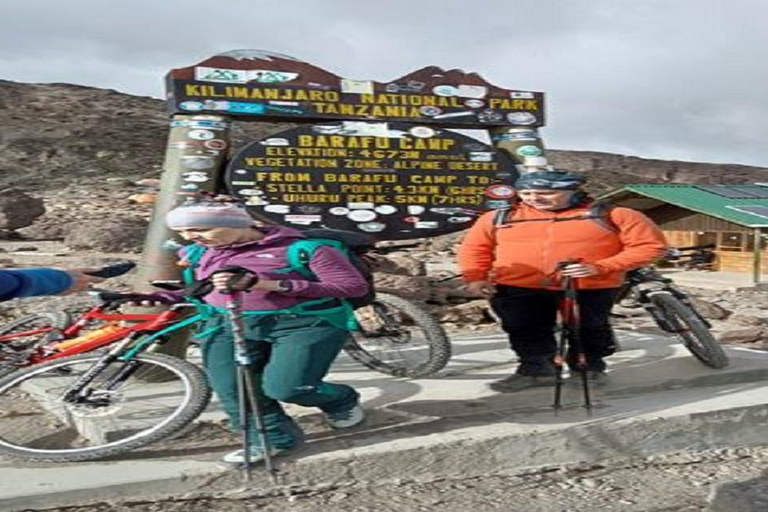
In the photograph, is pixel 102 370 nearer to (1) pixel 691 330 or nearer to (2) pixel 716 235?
(1) pixel 691 330

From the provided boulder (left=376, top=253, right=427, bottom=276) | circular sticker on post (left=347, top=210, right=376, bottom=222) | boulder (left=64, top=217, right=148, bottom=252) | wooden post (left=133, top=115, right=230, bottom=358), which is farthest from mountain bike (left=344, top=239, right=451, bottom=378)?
boulder (left=64, top=217, right=148, bottom=252)

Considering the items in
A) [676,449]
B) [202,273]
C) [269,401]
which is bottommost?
[676,449]

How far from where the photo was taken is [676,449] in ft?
18.0

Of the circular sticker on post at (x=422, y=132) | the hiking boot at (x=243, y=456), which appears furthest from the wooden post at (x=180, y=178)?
the hiking boot at (x=243, y=456)

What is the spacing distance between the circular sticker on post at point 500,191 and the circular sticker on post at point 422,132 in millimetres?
553

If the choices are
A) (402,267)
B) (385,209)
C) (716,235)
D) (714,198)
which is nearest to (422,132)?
(385,209)

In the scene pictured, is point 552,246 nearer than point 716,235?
Yes

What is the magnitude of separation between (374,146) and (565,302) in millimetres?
1753

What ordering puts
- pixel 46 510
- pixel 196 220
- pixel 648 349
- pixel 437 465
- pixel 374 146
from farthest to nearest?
pixel 648 349 < pixel 374 146 < pixel 437 465 < pixel 196 220 < pixel 46 510

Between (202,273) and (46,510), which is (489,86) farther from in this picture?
(46,510)

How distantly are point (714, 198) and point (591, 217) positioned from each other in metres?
24.7

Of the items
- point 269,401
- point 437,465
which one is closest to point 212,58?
point 269,401

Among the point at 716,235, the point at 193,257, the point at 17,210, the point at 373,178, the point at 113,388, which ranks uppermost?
the point at 373,178

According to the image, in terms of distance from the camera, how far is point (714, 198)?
28.9 m
